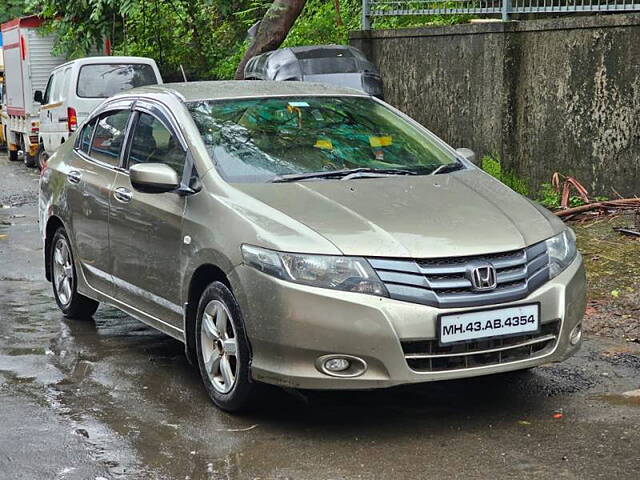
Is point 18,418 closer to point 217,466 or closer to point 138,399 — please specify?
point 138,399

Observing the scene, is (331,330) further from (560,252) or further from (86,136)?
(86,136)

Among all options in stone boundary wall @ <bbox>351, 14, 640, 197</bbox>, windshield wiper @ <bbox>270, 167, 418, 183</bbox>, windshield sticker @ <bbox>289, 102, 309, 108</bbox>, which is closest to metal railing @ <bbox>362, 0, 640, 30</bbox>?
stone boundary wall @ <bbox>351, 14, 640, 197</bbox>

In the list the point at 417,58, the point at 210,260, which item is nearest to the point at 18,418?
the point at 210,260

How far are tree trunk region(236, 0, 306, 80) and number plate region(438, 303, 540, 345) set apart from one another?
1338 centimetres

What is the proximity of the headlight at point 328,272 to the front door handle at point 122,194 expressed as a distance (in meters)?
1.71

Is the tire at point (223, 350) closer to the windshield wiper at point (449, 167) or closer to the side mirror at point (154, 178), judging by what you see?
the side mirror at point (154, 178)

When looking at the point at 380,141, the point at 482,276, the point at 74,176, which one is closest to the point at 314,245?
the point at 482,276

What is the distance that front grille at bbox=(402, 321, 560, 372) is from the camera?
202 inches

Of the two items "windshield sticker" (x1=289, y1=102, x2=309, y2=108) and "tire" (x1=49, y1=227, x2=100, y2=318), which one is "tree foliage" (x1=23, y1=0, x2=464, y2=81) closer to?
"tire" (x1=49, y1=227, x2=100, y2=318)

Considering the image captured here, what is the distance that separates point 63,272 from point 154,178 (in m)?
2.27

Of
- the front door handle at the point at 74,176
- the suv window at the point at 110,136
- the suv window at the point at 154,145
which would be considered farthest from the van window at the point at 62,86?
the suv window at the point at 154,145

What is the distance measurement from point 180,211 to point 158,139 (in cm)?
77

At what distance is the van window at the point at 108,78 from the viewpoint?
1855 centimetres

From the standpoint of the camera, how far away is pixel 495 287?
17.2 feet
